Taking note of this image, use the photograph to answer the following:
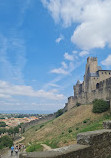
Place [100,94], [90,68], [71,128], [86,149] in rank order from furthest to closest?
[90,68] < [100,94] < [71,128] < [86,149]

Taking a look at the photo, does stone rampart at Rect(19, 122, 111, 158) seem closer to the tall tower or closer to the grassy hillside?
the grassy hillside

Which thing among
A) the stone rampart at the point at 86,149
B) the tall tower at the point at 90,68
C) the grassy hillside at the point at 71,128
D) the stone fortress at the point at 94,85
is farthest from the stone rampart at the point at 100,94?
the stone rampart at the point at 86,149

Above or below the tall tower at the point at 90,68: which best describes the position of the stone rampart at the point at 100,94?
below

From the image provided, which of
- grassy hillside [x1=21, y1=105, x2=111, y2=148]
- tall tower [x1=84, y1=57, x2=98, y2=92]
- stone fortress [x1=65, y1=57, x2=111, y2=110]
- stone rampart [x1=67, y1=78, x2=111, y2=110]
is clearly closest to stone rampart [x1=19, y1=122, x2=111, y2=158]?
grassy hillside [x1=21, y1=105, x2=111, y2=148]

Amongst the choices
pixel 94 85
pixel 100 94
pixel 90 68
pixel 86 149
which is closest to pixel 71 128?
pixel 100 94

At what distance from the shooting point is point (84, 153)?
163 inches

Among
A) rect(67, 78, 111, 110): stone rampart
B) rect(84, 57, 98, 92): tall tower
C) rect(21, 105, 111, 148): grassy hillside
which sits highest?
rect(84, 57, 98, 92): tall tower

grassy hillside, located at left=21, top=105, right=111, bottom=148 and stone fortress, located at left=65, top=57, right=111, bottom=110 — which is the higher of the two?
stone fortress, located at left=65, top=57, right=111, bottom=110

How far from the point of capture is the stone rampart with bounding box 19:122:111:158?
3.58 metres

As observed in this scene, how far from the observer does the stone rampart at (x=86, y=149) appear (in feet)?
11.8

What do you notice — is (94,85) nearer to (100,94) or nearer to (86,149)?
(100,94)

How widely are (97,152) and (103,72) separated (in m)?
38.2

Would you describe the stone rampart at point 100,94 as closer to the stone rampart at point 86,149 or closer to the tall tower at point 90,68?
the tall tower at point 90,68

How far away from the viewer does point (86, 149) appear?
4.23m
